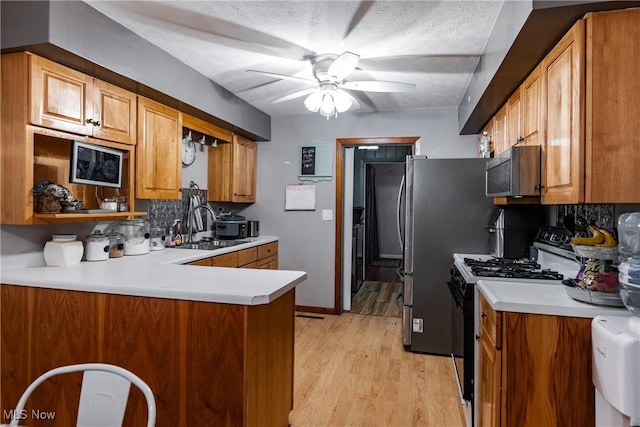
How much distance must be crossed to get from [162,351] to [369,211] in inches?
235

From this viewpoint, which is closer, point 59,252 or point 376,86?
point 59,252

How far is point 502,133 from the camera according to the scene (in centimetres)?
285

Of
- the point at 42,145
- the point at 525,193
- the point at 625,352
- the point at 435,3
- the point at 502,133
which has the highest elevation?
the point at 435,3

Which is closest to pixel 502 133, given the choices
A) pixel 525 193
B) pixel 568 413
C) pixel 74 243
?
pixel 525 193

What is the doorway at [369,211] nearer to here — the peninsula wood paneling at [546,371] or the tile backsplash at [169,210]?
the tile backsplash at [169,210]

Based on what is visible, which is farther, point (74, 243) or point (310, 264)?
point (310, 264)

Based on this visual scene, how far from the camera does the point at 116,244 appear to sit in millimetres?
2672

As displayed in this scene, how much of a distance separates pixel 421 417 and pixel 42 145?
2786mm

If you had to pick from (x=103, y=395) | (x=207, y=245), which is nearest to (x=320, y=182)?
(x=207, y=245)

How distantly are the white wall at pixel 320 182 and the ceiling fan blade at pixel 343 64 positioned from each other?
179 cm

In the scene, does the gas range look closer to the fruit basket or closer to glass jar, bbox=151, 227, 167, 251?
the fruit basket

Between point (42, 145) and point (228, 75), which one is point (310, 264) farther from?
point (42, 145)

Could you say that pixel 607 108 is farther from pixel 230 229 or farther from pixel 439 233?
pixel 230 229

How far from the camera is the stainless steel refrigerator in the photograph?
9.94 ft
